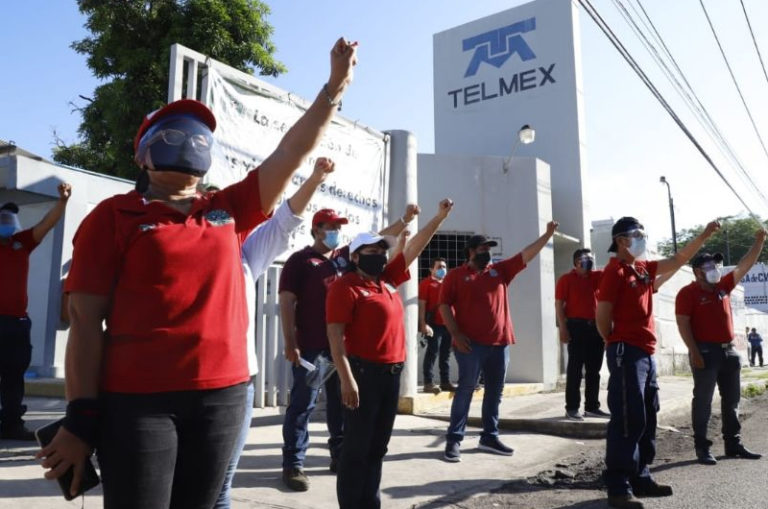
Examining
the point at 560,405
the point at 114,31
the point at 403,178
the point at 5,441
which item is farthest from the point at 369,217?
the point at 114,31

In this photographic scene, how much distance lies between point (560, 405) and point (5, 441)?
6488 millimetres

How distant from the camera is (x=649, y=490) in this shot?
465 cm

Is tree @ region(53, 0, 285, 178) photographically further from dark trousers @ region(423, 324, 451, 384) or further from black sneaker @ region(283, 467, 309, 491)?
black sneaker @ region(283, 467, 309, 491)

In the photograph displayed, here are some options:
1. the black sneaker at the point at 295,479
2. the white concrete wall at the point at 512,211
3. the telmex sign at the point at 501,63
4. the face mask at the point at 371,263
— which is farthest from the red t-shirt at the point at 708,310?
the telmex sign at the point at 501,63

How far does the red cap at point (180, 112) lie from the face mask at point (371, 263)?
5.84 feet

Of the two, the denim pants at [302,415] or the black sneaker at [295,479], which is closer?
the black sneaker at [295,479]

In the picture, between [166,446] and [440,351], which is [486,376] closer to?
[440,351]

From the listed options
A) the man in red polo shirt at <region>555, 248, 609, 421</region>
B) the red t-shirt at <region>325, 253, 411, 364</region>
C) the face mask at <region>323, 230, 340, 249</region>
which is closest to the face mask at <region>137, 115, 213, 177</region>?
the red t-shirt at <region>325, 253, 411, 364</region>

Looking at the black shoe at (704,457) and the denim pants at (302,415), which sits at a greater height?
the denim pants at (302,415)

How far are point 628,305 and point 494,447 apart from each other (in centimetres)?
198

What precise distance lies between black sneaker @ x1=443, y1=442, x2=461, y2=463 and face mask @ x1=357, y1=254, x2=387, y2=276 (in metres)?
2.33

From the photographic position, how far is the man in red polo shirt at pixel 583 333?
25.2 feet

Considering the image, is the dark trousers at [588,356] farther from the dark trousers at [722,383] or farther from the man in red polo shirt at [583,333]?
the dark trousers at [722,383]

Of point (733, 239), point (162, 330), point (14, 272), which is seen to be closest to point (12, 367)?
point (14, 272)
